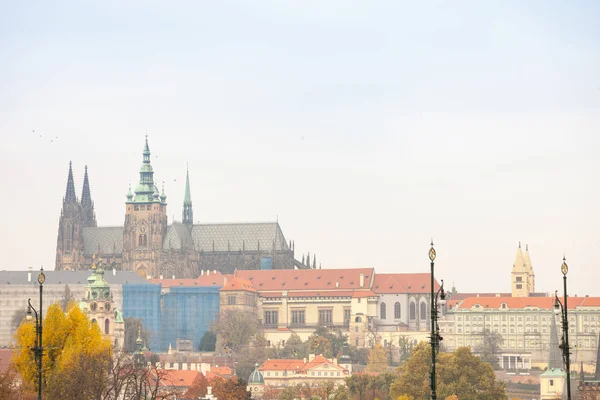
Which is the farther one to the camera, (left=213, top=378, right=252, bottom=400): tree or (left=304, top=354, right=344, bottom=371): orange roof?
(left=304, top=354, right=344, bottom=371): orange roof

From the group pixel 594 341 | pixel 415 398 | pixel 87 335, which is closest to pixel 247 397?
pixel 415 398

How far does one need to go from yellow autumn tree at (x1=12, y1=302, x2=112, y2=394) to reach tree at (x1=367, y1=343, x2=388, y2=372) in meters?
85.2

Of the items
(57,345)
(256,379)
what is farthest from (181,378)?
(57,345)

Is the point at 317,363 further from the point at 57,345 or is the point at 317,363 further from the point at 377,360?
the point at 57,345

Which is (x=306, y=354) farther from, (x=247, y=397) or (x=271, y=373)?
(x=247, y=397)

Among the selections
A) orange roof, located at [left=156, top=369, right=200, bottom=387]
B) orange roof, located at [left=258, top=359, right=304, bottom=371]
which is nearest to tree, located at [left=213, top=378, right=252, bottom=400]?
orange roof, located at [left=156, top=369, right=200, bottom=387]

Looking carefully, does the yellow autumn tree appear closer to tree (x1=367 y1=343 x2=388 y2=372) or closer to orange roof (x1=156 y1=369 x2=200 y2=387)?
orange roof (x1=156 y1=369 x2=200 y2=387)

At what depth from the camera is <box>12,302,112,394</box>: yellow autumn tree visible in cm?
8412

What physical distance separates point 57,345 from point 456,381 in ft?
124

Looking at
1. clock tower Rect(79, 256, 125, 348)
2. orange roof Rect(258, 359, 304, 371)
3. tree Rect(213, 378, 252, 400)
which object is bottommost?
tree Rect(213, 378, 252, 400)

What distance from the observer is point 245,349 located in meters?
197

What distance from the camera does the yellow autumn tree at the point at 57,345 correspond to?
3312 inches

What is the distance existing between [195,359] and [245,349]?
248 inches

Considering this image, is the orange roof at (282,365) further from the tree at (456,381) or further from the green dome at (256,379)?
the tree at (456,381)
